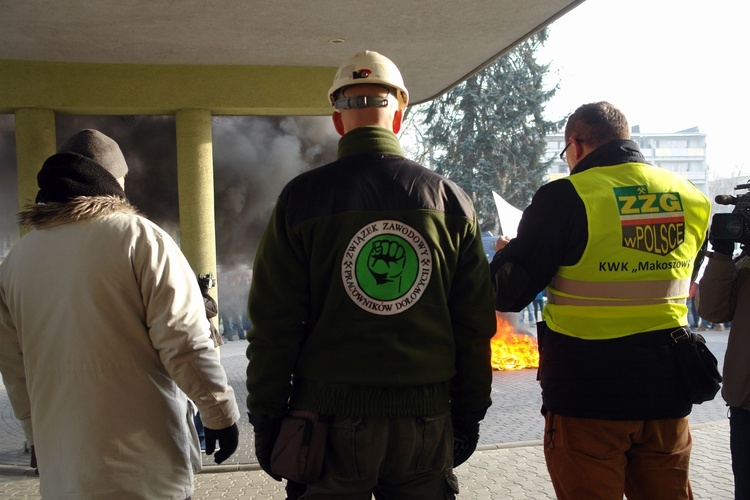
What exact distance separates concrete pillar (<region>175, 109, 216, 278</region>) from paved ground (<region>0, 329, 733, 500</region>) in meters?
1.86

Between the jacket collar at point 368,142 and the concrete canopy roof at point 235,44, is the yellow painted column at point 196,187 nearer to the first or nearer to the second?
the concrete canopy roof at point 235,44

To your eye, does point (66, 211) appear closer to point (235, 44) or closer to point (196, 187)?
point (235, 44)

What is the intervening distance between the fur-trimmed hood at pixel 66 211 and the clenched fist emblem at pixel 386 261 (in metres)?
0.95

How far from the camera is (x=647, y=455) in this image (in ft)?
8.81

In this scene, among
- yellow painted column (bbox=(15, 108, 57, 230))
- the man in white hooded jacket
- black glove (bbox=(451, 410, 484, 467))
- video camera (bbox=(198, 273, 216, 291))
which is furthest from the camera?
yellow painted column (bbox=(15, 108, 57, 230))

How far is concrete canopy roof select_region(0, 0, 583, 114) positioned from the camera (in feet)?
18.7

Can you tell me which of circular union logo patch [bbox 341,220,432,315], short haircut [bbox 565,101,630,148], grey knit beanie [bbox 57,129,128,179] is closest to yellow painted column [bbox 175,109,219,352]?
grey knit beanie [bbox 57,129,128,179]

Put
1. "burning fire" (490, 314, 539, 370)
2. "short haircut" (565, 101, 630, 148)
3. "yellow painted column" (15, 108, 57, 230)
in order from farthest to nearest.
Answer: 1. "burning fire" (490, 314, 539, 370)
2. "yellow painted column" (15, 108, 57, 230)
3. "short haircut" (565, 101, 630, 148)

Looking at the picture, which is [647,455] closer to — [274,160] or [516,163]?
[274,160]

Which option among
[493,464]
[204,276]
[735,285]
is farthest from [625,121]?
[204,276]

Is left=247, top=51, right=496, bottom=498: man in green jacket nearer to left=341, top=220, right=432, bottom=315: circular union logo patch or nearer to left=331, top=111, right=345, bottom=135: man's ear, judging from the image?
left=341, top=220, right=432, bottom=315: circular union logo patch

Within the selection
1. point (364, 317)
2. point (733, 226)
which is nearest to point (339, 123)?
point (364, 317)

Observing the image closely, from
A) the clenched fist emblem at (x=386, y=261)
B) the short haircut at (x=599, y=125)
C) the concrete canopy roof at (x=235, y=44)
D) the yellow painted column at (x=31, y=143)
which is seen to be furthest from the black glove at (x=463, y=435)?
the yellow painted column at (x=31, y=143)

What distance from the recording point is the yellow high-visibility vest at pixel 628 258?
268 cm
